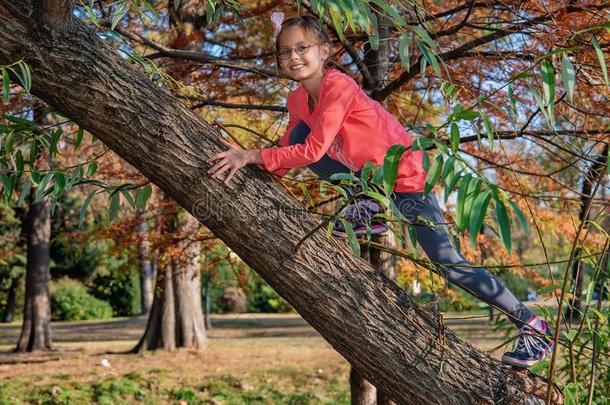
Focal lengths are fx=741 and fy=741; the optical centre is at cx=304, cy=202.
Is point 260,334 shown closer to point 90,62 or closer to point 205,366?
point 205,366

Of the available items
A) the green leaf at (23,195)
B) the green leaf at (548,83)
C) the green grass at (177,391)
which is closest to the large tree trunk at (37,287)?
the green grass at (177,391)

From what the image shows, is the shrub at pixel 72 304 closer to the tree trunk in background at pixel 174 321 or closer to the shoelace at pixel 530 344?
the tree trunk in background at pixel 174 321

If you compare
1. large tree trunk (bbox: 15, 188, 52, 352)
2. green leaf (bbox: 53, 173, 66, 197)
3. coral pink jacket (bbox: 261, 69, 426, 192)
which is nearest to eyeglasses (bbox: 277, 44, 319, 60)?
coral pink jacket (bbox: 261, 69, 426, 192)

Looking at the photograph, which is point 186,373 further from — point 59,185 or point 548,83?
point 548,83

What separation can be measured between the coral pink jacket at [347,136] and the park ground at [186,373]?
18.7ft

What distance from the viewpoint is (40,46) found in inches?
88.7

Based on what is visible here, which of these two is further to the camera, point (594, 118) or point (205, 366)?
point (205, 366)

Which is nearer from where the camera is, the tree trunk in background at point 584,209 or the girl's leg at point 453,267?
the tree trunk in background at point 584,209

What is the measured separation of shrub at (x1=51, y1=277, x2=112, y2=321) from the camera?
2153 cm

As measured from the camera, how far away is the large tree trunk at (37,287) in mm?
12133

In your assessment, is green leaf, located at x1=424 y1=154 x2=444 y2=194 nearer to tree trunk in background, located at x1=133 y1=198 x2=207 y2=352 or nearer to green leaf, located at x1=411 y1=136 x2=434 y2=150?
green leaf, located at x1=411 y1=136 x2=434 y2=150

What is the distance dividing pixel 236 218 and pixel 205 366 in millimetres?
7972

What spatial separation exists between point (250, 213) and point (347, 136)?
504 millimetres

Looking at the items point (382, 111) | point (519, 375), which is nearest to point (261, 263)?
point (382, 111)
